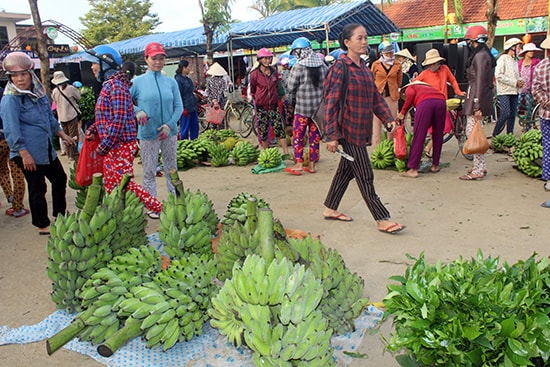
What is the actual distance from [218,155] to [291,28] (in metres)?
7.94

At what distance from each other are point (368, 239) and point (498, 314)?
3001mm

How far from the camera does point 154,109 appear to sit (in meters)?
5.23

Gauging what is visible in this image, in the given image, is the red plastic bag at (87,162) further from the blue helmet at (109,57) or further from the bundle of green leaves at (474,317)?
the bundle of green leaves at (474,317)

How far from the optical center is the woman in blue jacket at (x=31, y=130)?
470cm

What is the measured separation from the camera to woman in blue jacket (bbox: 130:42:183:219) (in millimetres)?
5113

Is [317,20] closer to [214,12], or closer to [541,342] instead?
[214,12]

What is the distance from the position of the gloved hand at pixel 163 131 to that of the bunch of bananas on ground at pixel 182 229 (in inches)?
73.4

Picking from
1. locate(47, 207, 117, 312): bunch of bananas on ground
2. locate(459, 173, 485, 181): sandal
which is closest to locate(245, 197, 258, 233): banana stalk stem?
locate(47, 207, 117, 312): bunch of bananas on ground

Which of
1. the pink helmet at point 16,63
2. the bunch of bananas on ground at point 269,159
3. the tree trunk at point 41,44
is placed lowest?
the bunch of bananas on ground at point 269,159

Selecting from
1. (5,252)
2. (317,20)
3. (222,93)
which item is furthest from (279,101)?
(317,20)

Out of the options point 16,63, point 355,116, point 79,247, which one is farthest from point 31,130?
point 355,116

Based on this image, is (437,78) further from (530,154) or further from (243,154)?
(243,154)

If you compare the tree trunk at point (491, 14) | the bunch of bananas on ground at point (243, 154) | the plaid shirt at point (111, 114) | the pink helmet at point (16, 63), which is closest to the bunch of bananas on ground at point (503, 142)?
the bunch of bananas on ground at point (243, 154)

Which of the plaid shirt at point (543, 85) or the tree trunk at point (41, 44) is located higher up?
the tree trunk at point (41, 44)
